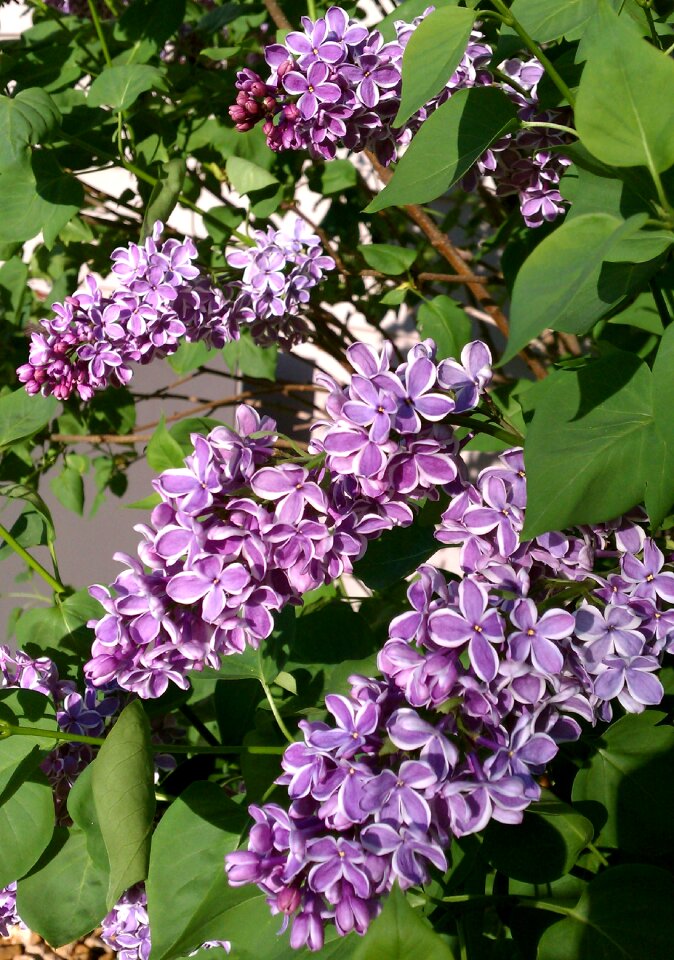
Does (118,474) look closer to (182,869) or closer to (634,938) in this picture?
(182,869)

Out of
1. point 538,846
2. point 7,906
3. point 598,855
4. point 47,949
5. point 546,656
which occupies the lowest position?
point 47,949

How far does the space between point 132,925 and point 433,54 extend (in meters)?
0.96

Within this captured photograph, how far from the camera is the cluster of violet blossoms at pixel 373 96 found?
3.09ft

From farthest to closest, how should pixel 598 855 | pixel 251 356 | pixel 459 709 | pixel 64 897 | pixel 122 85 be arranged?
pixel 251 356 → pixel 122 85 → pixel 64 897 → pixel 598 855 → pixel 459 709

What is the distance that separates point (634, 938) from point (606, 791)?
0.43 feet

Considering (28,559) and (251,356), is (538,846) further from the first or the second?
(251,356)

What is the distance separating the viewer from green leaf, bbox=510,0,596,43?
79cm

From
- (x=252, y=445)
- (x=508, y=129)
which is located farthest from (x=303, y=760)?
(x=508, y=129)

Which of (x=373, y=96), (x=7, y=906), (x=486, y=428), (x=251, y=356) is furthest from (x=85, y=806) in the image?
(x=251, y=356)

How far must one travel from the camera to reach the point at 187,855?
2.67 ft

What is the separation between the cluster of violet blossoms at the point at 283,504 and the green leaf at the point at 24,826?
0.26 metres

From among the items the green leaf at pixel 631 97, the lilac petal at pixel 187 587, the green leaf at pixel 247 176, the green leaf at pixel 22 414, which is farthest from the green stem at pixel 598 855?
the green leaf at pixel 247 176

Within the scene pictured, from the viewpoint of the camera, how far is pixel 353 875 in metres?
0.55

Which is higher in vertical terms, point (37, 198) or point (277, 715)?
point (37, 198)
